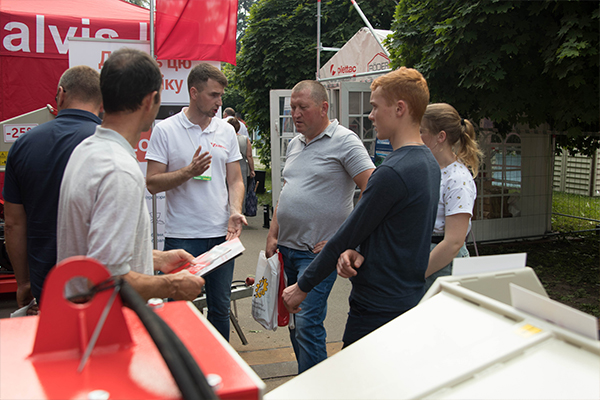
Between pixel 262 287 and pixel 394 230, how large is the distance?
1.61 meters

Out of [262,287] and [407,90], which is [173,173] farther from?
[407,90]

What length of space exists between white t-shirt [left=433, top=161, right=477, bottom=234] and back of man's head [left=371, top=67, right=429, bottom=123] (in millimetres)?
665

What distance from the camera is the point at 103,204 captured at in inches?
61.6

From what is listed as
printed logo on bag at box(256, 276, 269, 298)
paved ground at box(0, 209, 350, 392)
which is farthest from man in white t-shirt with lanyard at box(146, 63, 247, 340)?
paved ground at box(0, 209, 350, 392)

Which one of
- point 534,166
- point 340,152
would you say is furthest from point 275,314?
point 534,166

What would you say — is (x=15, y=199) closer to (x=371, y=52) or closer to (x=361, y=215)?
(x=361, y=215)

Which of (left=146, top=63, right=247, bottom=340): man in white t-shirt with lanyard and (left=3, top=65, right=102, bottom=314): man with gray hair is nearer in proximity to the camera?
(left=3, top=65, right=102, bottom=314): man with gray hair

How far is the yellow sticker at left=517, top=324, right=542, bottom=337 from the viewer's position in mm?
1061

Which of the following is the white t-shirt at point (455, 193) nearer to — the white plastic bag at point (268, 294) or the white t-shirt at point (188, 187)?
the white plastic bag at point (268, 294)

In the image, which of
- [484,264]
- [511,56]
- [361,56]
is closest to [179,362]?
[484,264]

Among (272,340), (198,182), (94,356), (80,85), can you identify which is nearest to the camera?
(94,356)

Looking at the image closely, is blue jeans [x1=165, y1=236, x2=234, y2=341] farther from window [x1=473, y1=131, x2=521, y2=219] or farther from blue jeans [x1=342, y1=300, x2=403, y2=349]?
window [x1=473, y1=131, x2=521, y2=219]

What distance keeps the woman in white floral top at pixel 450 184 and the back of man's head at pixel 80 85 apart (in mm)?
1914

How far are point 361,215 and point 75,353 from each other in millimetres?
1412
